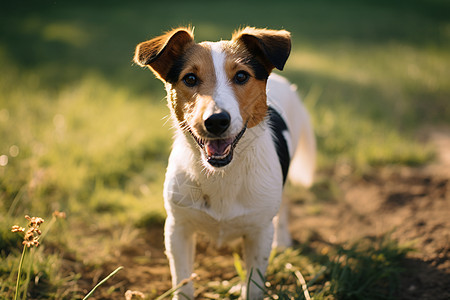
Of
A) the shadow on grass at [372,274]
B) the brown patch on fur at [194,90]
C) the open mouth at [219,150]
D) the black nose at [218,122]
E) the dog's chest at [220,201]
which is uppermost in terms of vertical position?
the brown patch on fur at [194,90]

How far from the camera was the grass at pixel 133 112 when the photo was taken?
11.9 ft

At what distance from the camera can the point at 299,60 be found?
28.5 ft

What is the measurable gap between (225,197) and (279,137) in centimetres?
74

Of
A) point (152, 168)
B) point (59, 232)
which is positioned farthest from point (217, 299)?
point (152, 168)

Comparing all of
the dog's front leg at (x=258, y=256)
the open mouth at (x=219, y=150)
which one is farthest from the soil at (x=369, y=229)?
the open mouth at (x=219, y=150)

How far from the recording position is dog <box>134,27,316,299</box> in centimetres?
249

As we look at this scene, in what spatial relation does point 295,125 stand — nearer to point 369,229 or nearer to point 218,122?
point 369,229

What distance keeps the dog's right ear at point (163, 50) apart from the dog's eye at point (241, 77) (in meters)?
0.45

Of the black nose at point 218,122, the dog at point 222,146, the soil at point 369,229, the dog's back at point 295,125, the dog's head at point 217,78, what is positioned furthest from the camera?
the dog's back at point 295,125

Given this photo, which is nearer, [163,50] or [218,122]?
[218,122]

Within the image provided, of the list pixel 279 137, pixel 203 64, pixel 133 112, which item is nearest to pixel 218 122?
pixel 203 64

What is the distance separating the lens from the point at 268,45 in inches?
100

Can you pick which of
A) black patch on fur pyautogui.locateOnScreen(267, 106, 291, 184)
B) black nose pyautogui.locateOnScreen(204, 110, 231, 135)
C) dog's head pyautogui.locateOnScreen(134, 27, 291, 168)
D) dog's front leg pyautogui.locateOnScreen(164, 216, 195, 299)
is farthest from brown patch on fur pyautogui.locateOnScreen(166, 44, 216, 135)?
dog's front leg pyautogui.locateOnScreen(164, 216, 195, 299)

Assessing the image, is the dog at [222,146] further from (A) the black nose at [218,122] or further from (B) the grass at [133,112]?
(B) the grass at [133,112]
